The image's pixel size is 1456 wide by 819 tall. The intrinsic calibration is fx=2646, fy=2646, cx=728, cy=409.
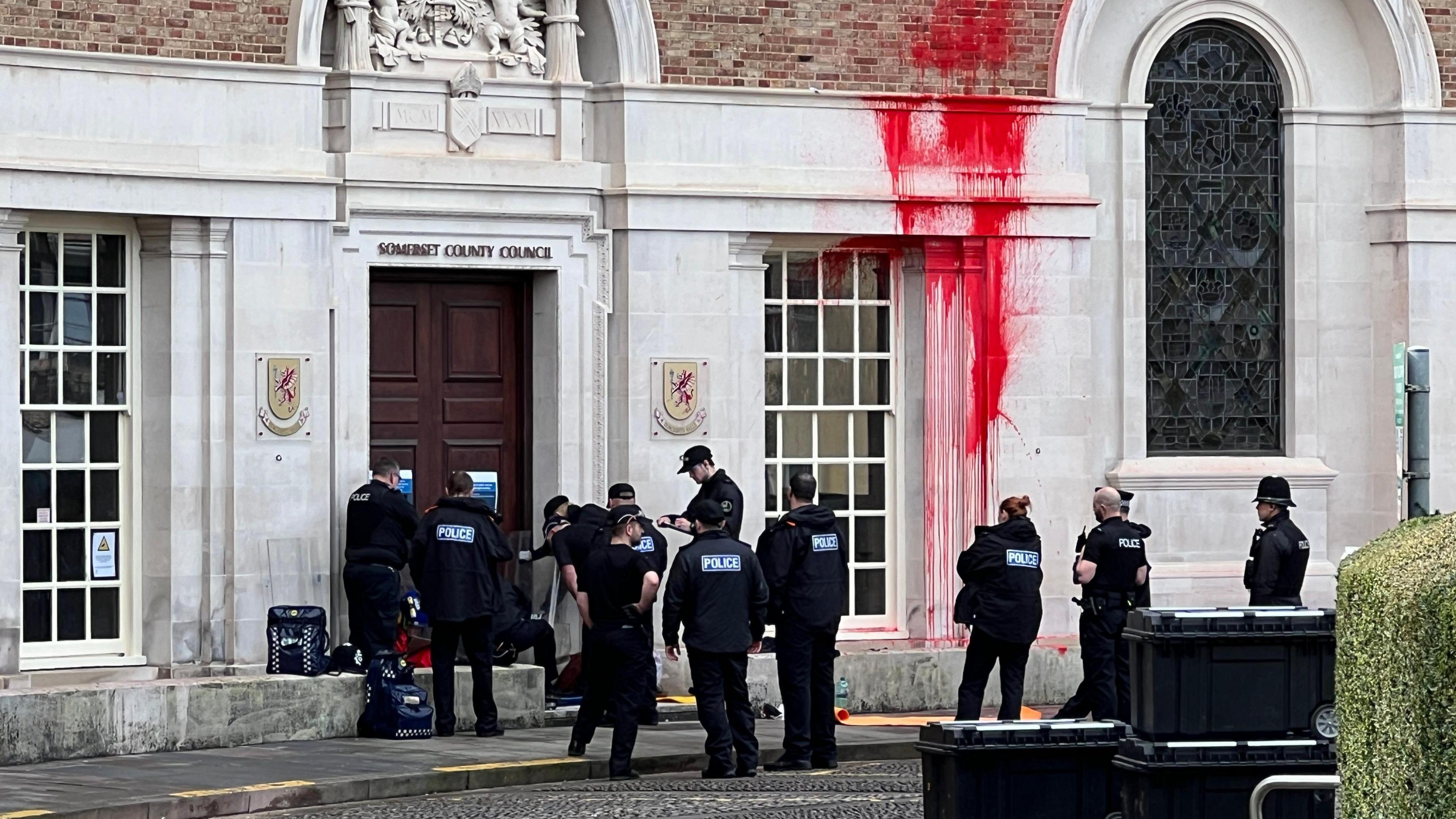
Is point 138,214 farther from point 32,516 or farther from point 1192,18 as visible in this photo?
point 1192,18

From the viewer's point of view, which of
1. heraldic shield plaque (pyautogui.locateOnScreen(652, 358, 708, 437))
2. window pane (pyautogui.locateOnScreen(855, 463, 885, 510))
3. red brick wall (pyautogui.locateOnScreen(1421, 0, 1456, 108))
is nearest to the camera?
heraldic shield plaque (pyautogui.locateOnScreen(652, 358, 708, 437))

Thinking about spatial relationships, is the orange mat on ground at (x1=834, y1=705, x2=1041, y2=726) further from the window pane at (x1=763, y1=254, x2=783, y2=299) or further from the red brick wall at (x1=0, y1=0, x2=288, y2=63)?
the red brick wall at (x1=0, y1=0, x2=288, y2=63)

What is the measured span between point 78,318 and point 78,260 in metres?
0.39

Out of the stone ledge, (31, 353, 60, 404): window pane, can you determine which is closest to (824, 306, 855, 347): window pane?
the stone ledge

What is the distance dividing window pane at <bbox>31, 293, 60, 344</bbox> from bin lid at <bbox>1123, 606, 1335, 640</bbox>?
9416mm

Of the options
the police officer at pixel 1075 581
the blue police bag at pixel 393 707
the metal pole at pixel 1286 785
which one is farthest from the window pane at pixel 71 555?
the metal pole at pixel 1286 785

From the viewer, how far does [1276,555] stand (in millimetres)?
17938

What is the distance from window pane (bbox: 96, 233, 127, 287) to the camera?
57.6ft

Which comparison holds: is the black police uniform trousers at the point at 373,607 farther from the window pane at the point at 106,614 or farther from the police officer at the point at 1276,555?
the police officer at the point at 1276,555

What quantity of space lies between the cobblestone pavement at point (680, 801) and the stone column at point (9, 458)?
3.66 metres

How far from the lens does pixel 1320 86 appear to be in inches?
→ 838

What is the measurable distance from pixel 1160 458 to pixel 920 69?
145 inches

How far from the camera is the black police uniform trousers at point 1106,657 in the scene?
17.2 metres

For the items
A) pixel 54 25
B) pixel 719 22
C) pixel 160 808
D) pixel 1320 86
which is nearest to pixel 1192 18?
pixel 1320 86
